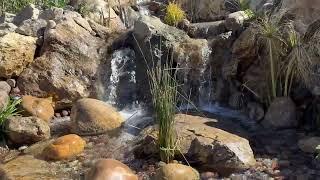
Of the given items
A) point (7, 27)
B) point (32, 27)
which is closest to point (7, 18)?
point (7, 27)

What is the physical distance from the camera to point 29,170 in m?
4.69

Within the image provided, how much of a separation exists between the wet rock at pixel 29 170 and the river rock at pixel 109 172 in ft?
1.59

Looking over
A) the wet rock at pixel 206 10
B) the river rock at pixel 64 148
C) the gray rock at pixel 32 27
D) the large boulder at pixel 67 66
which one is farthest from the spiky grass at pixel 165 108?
the wet rock at pixel 206 10

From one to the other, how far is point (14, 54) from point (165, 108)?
3553 mm

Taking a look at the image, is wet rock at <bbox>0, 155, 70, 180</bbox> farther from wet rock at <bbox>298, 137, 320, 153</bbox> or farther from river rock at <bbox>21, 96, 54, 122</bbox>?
wet rock at <bbox>298, 137, 320, 153</bbox>

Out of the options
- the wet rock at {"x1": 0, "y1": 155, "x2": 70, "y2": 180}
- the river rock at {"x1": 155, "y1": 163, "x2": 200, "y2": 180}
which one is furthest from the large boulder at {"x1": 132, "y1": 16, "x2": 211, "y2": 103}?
the river rock at {"x1": 155, "y1": 163, "x2": 200, "y2": 180}

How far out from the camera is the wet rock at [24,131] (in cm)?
555

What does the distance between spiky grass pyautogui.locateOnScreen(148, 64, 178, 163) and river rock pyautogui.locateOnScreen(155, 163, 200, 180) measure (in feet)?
Answer: 0.98

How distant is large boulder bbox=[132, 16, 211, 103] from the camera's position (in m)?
6.94

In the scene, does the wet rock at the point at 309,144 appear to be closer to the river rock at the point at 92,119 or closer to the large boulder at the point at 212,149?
the large boulder at the point at 212,149

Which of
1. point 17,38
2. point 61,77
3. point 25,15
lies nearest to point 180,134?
point 61,77

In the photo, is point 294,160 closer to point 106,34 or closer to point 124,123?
point 124,123

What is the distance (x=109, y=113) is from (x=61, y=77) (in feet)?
4.91

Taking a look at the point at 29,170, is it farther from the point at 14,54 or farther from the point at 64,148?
the point at 14,54
